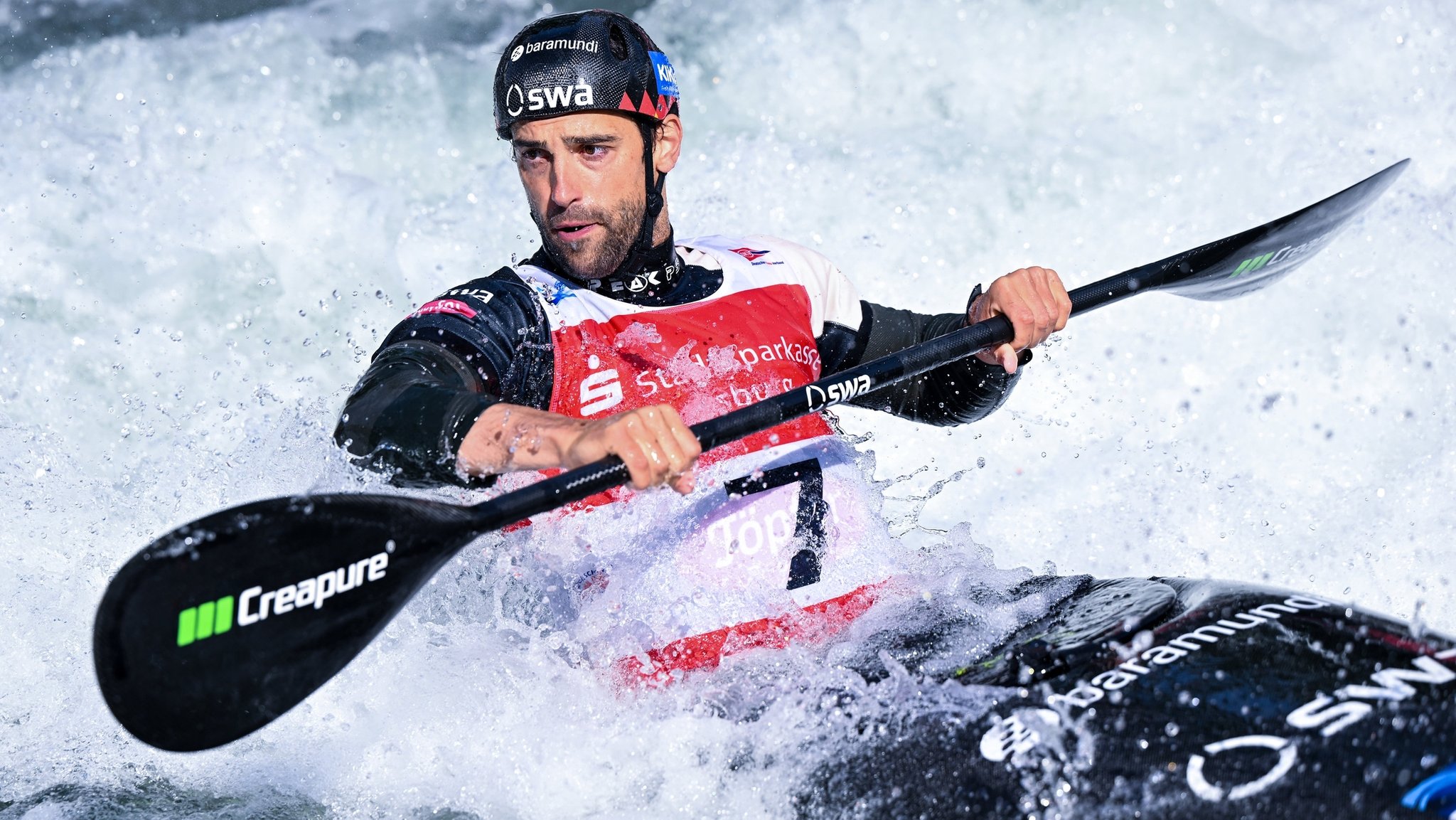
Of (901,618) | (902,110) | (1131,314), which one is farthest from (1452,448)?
(901,618)

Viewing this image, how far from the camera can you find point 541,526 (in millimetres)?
2375

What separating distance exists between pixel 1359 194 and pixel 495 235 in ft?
11.2

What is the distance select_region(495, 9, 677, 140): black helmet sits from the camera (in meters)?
2.59

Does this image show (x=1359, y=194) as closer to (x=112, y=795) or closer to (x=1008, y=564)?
(x=1008, y=564)

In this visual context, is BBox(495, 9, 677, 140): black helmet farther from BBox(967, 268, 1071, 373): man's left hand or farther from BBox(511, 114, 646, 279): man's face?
BBox(967, 268, 1071, 373): man's left hand

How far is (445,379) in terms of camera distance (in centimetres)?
227

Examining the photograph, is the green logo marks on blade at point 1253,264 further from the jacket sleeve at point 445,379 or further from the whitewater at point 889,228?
the jacket sleeve at point 445,379

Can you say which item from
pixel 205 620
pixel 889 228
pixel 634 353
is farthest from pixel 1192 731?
pixel 889 228

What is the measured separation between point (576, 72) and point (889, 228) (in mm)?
3063

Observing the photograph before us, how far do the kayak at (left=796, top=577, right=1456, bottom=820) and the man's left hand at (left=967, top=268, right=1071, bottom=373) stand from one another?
2.47 ft

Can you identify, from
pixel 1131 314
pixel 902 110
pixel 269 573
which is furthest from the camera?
pixel 902 110

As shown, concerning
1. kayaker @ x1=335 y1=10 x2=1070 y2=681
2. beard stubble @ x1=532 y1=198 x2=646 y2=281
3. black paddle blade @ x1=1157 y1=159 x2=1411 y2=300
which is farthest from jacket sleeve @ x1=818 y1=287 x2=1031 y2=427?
beard stubble @ x1=532 y1=198 x2=646 y2=281

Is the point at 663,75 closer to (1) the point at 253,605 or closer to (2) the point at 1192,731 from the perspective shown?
(1) the point at 253,605

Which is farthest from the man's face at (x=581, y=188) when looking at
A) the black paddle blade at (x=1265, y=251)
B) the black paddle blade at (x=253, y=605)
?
the black paddle blade at (x=1265, y=251)
